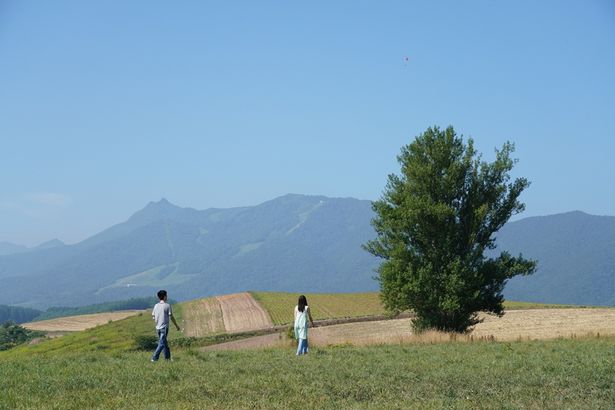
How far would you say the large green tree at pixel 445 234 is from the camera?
42.2 meters

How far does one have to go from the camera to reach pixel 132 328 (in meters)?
90.1

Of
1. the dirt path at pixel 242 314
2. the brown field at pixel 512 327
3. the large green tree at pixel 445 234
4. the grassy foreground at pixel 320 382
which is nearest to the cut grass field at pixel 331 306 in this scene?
the dirt path at pixel 242 314

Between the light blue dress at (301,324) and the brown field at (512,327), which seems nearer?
the light blue dress at (301,324)

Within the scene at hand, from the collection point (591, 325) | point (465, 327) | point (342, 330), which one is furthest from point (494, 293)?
point (342, 330)

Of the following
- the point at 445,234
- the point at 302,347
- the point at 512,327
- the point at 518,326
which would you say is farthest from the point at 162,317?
the point at 518,326

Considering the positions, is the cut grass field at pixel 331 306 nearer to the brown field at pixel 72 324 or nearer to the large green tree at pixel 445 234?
the brown field at pixel 72 324

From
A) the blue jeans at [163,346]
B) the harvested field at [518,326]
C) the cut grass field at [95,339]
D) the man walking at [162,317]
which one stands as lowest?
the harvested field at [518,326]

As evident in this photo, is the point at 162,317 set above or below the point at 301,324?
above

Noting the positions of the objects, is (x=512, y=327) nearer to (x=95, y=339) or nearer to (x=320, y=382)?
(x=95, y=339)

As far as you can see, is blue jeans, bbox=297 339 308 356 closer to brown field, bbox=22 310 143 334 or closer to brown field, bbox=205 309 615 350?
brown field, bbox=205 309 615 350

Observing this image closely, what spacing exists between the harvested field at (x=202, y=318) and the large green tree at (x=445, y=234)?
4000 centimetres

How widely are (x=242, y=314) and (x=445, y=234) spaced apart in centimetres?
6019

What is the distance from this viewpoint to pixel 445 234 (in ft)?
142

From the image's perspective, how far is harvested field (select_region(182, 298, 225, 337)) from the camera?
8450 cm
